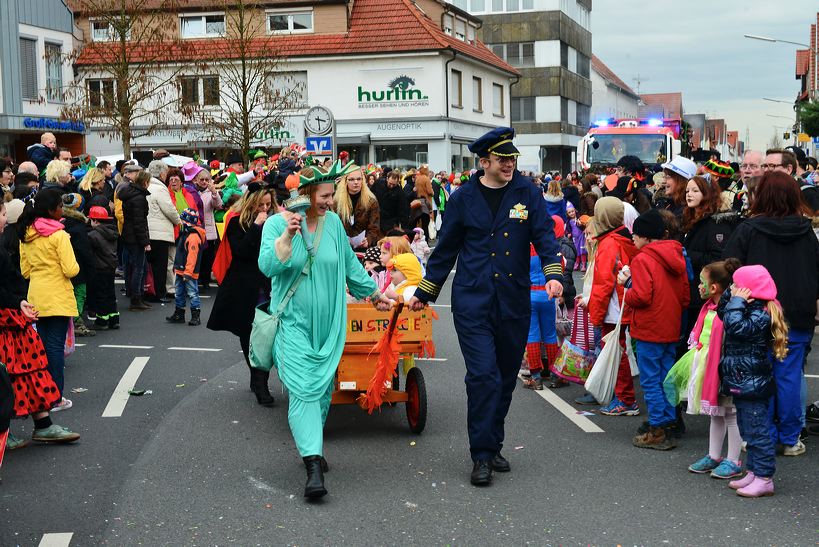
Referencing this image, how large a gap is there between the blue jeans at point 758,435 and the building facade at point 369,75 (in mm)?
38194

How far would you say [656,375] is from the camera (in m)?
7.36

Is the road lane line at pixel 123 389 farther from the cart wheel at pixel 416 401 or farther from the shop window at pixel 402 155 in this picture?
the shop window at pixel 402 155

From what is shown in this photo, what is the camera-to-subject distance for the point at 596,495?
6.10 metres

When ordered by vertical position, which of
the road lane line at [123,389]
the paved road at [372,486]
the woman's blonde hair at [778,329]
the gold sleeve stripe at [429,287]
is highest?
the gold sleeve stripe at [429,287]

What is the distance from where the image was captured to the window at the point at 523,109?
70.1m

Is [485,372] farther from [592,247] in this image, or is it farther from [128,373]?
[128,373]

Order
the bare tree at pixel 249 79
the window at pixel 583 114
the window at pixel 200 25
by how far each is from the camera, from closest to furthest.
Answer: the bare tree at pixel 249 79 → the window at pixel 200 25 → the window at pixel 583 114

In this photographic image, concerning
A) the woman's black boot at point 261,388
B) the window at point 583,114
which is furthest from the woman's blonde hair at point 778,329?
the window at point 583,114

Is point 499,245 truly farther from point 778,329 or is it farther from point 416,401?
point 778,329

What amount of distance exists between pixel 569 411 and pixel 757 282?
2.59m

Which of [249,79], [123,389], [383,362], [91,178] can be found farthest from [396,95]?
[383,362]

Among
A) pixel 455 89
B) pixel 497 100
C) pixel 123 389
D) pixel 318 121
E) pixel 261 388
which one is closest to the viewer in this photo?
pixel 261 388

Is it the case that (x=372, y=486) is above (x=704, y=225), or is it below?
below

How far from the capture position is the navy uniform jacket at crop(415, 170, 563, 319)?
21.4 feet
